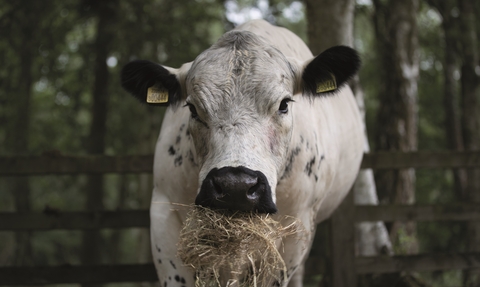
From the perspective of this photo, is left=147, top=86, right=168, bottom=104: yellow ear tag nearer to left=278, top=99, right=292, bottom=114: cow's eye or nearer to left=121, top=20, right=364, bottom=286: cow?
left=121, top=20, right=364, bottom=286: cow

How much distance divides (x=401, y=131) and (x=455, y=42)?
3272 millimetres

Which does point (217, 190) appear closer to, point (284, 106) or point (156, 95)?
point (284, 106)

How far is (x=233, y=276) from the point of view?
3.20 metres

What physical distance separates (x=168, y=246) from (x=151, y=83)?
108 cm

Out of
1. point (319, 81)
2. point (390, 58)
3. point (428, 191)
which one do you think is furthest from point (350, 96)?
point (428, 191)

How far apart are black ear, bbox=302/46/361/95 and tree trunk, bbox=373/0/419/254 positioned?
4038 millimetres

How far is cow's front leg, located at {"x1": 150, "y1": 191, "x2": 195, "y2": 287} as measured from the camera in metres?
3.50

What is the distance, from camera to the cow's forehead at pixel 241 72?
2.89 metres

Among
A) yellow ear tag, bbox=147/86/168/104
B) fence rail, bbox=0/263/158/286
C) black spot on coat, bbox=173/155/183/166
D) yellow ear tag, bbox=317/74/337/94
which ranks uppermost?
yellow ear tag, bbox=317/74/337/94

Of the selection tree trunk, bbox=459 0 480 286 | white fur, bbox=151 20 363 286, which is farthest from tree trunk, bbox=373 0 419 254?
white fur, bbox=151 20 363 286

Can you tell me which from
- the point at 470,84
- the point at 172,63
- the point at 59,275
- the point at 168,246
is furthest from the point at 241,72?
the point at 470,84

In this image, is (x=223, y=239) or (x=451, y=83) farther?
(x=451, y=83)

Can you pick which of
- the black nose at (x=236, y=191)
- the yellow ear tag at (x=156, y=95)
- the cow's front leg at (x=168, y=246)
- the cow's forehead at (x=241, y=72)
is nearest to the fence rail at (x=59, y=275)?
the cow's front leg at (x=168, y=246)

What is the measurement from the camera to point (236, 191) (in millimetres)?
2469
